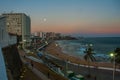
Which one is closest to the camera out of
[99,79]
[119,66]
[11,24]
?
[99,79]

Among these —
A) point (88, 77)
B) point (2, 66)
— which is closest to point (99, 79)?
point (88, 77)

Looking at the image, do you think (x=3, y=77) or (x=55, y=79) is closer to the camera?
(x=3, y=77)

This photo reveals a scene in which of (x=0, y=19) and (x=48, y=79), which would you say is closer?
(x=0, y=19)

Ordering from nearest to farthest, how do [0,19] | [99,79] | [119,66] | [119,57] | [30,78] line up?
1. [0,19]
2. [30,78]
3. [99,79]
4. [119,57]
5. [119,66]

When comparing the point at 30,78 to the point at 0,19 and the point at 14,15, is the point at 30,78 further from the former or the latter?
the point at 14,15

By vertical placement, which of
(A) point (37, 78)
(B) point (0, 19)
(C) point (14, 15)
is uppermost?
(C) point (14, 15)

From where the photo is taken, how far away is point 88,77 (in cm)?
3819

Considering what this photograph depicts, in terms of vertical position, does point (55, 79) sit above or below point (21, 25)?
below

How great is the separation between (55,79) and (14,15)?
13799 centimetres

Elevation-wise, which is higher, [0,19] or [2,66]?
[0,19]

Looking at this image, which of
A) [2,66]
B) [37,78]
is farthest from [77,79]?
[2,66]

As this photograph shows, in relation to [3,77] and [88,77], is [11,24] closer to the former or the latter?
[88,77]

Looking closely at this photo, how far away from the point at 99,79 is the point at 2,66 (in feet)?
115

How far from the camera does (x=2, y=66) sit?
2.93 meters
